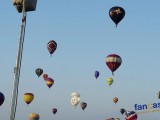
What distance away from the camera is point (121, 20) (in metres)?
50.8

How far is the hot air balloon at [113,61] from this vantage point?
5121 centimetres

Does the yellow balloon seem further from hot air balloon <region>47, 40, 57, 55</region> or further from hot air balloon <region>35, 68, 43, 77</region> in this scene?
hot air balloon <region>47, 40, 57, 55</region>

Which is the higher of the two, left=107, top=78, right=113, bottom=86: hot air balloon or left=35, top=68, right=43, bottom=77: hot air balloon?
left=35, top=68, right=43, bottom=77: hot air balloon

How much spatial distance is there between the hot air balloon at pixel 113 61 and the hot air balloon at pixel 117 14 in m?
4.60

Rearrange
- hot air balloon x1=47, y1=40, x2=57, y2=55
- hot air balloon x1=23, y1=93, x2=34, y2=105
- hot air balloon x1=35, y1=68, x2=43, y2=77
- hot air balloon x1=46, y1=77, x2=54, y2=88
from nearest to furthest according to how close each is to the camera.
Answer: hot air balloon x1=47, y1=40, x2=57, y2=55 < hot air balloon x1=23, y1=93, x2=34, y2=105 < hot air balloon x1=35, y1=68, x2=43, y2=77 < hot air balloon x1=46, y1=77, x2=54, y2=88

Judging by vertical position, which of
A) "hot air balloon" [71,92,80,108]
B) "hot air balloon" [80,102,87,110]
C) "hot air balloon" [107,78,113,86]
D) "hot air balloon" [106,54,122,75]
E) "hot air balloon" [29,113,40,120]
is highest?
"hot air balloon" [106,54,122,75]

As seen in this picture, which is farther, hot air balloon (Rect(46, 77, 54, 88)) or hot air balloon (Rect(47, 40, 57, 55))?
hot air balloon (Rect(46, 77, 54, 88))

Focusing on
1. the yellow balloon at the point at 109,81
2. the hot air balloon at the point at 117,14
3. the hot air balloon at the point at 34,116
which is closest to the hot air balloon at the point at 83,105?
the yellow balloon at the point at 109,81

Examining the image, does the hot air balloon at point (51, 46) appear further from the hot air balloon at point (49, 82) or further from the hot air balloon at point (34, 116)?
the hot air balloon at point (34, 116)

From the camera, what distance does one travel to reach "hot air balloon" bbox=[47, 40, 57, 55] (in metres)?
62.4

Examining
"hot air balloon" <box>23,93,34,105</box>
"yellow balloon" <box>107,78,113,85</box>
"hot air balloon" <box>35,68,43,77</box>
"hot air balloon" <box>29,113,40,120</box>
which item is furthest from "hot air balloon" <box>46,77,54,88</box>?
"yellow balloon" <box>107,78,113,85</box>

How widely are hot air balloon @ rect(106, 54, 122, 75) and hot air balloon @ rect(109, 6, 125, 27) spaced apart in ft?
15.1

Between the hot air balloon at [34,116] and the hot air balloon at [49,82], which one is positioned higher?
the hot air balloon at [49,82]

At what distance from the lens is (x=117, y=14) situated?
1999 inches
